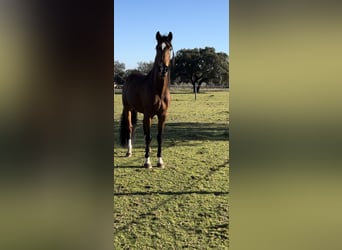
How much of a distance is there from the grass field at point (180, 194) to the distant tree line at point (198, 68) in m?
0.06

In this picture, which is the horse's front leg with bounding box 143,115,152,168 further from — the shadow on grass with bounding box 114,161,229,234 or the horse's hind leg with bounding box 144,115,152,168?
the shadow on grass with bounding box 114,161,229,234

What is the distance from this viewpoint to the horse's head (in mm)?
1363

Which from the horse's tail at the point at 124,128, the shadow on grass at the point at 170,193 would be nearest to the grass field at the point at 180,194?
the shadow on grass at the point at 170,193

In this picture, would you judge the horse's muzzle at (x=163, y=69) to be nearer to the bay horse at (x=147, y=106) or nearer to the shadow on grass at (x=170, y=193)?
the bay horse at (x=147, y=106)

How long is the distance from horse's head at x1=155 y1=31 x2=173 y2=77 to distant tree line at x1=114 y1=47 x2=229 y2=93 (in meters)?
0.06

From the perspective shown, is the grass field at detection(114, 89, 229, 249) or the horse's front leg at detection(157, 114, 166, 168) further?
the horse's front leg at detection(157, 114, 166, 168)

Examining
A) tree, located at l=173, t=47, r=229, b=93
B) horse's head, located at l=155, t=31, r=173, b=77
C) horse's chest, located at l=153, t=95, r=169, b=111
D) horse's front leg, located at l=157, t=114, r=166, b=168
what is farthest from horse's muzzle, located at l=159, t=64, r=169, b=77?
horse's front leg, located at l=157, t=114, r=166, b=168

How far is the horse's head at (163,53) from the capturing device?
136 cm

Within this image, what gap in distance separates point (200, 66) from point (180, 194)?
863 millimetres

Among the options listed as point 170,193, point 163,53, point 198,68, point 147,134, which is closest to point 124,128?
point 147,134
